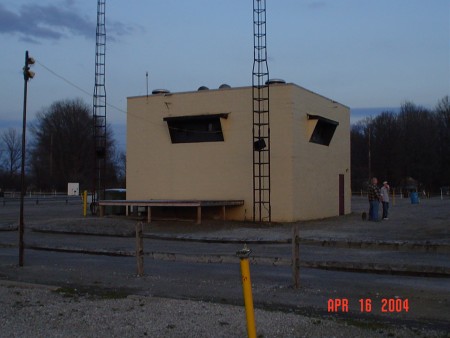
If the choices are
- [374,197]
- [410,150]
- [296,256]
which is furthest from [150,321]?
[410,150]

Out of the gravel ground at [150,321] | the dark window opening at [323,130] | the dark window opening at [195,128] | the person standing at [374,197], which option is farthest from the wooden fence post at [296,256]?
the dark window opening at [323,130]

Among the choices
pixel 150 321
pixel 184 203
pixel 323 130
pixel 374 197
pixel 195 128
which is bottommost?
pixel 150 321

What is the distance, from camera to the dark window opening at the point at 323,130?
29.0 metres

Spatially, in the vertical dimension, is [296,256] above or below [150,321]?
above

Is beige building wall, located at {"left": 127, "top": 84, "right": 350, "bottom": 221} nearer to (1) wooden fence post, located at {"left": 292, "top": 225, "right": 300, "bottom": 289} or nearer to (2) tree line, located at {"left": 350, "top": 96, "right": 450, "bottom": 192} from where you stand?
(1) wooden fence post, located at {"left": 292, "top": 225, "right": 300, "bottom": 289}

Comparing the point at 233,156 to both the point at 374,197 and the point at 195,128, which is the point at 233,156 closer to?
the point at 195,128

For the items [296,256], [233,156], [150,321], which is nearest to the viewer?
[150,321]

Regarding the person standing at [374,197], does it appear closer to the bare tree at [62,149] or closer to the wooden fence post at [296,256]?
the wooden fence post at [296,256]

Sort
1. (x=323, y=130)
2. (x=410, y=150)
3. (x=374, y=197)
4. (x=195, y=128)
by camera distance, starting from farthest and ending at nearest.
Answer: (x=410, y=150) < (x=323, y=130) < (x=195, y=128) < (x=374, y=197)

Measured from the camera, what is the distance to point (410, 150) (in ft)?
286

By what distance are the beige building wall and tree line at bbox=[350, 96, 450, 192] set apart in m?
54.7

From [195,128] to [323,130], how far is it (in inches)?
274

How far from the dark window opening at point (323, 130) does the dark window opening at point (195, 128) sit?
15.2 feet

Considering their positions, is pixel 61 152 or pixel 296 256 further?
pixel 61 152
